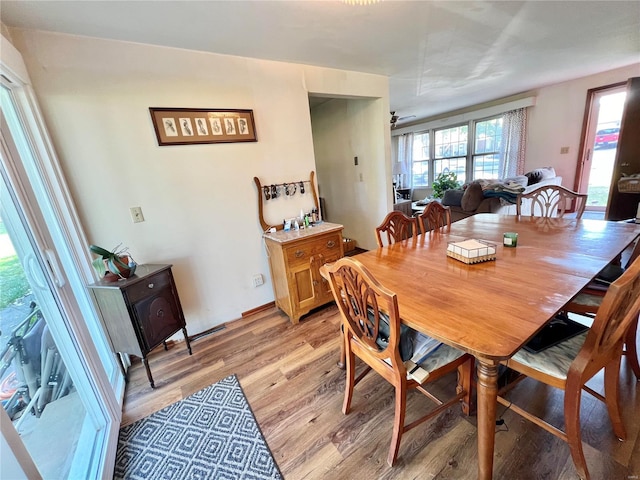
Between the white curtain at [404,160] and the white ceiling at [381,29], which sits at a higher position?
the white ceiling at [381,29]

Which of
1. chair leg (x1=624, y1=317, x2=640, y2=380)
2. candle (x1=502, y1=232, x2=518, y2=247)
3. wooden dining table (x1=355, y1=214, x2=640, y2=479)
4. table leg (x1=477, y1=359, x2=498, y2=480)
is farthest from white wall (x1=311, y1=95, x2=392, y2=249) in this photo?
table leg (x1=477, y1=359, x2=498, y2=480)

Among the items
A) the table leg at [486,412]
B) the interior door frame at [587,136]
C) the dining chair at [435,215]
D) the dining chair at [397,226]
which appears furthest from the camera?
the interior door frame at [587,136]

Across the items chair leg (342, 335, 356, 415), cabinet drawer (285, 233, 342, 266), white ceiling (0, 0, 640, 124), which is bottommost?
chair leg (342, 335, 356, 415)

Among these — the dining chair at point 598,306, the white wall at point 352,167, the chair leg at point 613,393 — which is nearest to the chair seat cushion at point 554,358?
the chair leg at point 613,393

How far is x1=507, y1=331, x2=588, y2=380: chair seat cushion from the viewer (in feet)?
3.17

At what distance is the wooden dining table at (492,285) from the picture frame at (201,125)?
1550 mm

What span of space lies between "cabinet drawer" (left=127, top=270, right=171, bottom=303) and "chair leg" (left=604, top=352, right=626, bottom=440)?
2.46 m

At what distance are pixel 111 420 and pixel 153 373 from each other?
1.57ft

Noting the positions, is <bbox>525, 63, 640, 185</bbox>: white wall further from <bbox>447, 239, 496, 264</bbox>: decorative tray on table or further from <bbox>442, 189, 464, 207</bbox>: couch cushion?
<bbox>447, 239, 496, 264</bbox>: decorative tray on table

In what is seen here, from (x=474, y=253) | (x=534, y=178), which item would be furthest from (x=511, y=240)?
(x=534, y=178)

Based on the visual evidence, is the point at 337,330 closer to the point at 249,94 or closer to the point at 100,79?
the point at 249,94

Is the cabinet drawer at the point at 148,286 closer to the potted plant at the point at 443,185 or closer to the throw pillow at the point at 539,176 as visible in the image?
the potted plant at the point at 443,185

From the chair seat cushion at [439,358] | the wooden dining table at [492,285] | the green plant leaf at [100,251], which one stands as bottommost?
the chair seat cushion at [439,358]

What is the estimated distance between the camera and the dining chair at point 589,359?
79 centimetres
